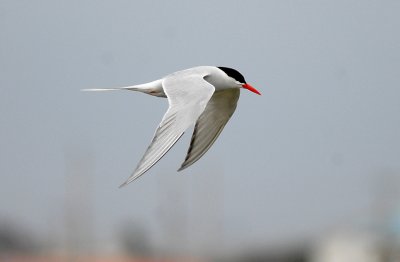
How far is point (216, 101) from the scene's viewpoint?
487 inches

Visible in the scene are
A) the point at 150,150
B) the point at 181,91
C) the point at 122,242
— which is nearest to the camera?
the point at 150,150

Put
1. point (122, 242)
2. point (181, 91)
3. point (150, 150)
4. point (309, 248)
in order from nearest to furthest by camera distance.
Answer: point (150, 150) < point (181, 91) < point (309, 248) < point (122, 242)

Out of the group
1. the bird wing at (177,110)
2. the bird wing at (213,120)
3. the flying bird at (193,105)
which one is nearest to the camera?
the bird wing at (177,110)

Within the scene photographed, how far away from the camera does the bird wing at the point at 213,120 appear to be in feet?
38.9

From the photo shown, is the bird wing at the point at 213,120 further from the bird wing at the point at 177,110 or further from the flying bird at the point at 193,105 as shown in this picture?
the bird wing at the point at 177,110

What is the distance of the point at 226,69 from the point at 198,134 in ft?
2.11

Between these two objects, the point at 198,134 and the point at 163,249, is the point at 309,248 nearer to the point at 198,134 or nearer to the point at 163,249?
the point at 163,249

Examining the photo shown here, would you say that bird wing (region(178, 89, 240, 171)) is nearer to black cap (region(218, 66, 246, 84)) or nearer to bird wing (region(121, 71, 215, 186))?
black cap (region(218, 66, 246, 84))

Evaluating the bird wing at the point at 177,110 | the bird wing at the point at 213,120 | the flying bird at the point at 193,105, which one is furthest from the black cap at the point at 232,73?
the bird wing at the point at 177,110

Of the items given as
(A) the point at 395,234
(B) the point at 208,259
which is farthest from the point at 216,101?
(B) the point at 208,259

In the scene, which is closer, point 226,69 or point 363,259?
point 226,69

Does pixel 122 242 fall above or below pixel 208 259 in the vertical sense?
below

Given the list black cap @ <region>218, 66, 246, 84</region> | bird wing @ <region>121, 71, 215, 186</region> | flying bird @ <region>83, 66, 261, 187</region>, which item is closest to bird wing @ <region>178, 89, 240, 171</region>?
flying bird @ <region>83, 66, 261, 187</region>

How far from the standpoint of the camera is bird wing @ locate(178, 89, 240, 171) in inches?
467
